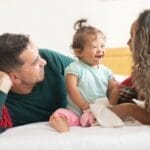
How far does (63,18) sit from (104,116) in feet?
4.20

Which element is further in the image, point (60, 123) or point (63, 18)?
point (63, 18)

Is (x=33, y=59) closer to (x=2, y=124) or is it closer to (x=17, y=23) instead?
(x=2, y=124)

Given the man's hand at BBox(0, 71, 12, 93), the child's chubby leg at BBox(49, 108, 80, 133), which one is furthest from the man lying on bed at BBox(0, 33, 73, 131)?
the child's chubby leg at BBox(49, 108, 80, 133)

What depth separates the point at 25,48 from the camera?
1287 mm

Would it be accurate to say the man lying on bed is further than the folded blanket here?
Yes

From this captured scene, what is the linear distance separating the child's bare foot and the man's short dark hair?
9.8 inches

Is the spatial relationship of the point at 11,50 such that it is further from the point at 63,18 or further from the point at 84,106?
the point at 63,18

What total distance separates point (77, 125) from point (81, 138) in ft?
0.79

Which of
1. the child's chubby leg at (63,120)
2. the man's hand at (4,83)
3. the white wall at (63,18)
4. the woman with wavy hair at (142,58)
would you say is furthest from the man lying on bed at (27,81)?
the white wall at (63,18)

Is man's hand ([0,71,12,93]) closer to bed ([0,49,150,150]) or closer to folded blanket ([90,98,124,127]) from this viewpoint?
bed ([0,49,150,150])

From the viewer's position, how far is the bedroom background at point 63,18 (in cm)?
230

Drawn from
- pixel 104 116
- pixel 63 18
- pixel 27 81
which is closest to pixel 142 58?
pixel 104 116

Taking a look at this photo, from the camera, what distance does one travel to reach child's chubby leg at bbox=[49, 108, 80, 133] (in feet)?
3.69

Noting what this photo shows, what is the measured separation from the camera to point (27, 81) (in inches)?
51.8
